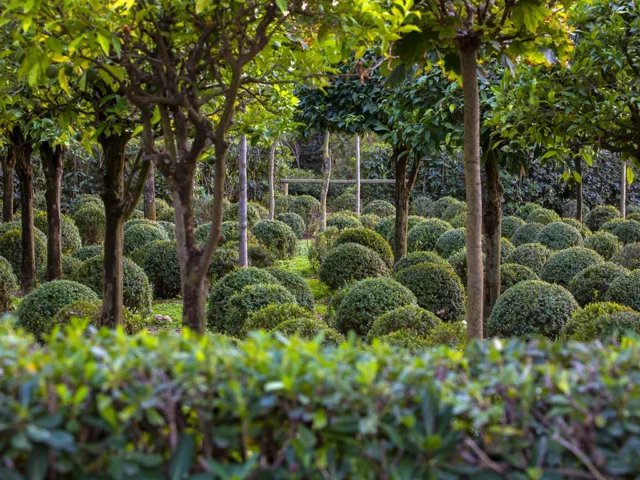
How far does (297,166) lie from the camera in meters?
29.9

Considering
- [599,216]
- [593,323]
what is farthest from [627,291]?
[599,216]

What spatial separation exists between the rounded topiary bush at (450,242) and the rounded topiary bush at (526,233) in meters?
2.35

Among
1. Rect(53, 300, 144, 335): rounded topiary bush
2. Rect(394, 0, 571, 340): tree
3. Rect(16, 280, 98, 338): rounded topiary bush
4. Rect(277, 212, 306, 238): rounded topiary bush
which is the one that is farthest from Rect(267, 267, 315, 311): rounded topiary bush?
Rect(277, 212, 306, 238): rounded topiary bush

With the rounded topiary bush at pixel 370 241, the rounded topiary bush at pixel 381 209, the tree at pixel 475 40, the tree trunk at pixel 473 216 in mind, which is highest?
the tree at pixel 475 40

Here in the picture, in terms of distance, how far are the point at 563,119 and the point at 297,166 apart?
25.3 meters

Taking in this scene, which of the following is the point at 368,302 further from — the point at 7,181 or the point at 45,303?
the point at 7,181

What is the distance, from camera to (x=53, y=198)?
8.84 meters

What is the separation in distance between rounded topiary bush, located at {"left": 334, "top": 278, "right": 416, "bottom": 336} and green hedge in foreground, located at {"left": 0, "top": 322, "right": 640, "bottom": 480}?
5448mm

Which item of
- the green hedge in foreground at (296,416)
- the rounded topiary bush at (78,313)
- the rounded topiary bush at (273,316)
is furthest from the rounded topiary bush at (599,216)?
the green hedge in foreground at (296,416)

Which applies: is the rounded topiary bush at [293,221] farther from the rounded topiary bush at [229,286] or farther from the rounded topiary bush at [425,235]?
the rounded topiary bush at [229,286]

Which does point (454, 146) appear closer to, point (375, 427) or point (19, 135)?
point (19, 135)

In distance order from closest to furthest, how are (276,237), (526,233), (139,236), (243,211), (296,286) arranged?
(296,286) < (243,211) < (139,236) < (276,237) < (526,233)

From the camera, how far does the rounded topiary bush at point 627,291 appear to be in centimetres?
767

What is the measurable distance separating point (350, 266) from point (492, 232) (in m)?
3.19
